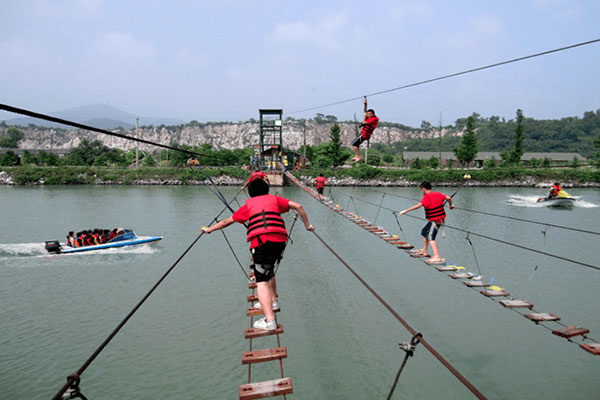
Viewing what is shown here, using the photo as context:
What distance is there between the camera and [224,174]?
47.0 m

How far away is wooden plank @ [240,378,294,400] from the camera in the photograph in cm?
312

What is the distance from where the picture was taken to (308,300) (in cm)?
1012

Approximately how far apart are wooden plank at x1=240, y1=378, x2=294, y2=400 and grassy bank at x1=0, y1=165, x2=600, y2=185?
138ft

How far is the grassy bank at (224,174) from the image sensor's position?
45219mm

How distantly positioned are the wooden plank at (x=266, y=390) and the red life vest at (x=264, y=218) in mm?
1398

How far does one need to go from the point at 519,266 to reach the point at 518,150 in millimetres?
48400

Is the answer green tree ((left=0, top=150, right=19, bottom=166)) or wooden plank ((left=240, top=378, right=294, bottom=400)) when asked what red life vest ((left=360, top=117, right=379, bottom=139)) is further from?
green tree ((left=0, top=150, right=19, bottom=166))

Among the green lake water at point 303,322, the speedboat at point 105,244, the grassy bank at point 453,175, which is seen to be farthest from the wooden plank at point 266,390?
the grassy bank at point 453,175

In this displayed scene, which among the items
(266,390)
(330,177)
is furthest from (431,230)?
(330,177)

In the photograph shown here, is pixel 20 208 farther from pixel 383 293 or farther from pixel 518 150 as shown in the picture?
pixel 518 150

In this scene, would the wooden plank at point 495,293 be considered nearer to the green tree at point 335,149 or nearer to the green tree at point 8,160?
the green tree at point 335,149

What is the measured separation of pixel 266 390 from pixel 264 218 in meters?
1.60

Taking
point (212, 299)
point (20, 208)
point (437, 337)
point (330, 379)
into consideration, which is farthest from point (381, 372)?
point (20, 208)

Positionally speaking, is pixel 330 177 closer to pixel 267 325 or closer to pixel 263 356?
pixel 267 325
